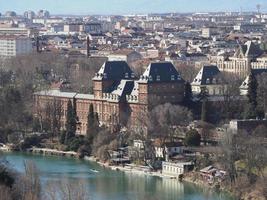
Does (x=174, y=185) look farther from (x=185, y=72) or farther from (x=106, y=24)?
(x=106, y=24)

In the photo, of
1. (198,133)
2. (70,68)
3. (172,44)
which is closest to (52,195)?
(198,133)

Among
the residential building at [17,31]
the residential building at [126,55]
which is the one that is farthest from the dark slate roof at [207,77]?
the residential building at [17,31]

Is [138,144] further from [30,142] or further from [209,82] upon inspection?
[209,82]

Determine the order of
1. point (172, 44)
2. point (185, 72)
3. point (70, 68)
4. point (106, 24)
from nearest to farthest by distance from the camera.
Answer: point (185, 72), point (70, 68), point (172, 44), point (106, 24)

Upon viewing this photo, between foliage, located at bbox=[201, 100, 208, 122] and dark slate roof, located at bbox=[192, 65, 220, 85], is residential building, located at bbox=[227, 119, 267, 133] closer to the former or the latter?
foliage, located at bbox=[201, 100, 208, 122]

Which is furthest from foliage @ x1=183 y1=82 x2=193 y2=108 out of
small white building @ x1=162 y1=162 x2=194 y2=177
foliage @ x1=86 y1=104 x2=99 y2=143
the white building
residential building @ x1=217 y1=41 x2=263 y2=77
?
the white building

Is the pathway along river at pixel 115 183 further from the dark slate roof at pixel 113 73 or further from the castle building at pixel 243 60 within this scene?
the castle building at pixel 243 60
